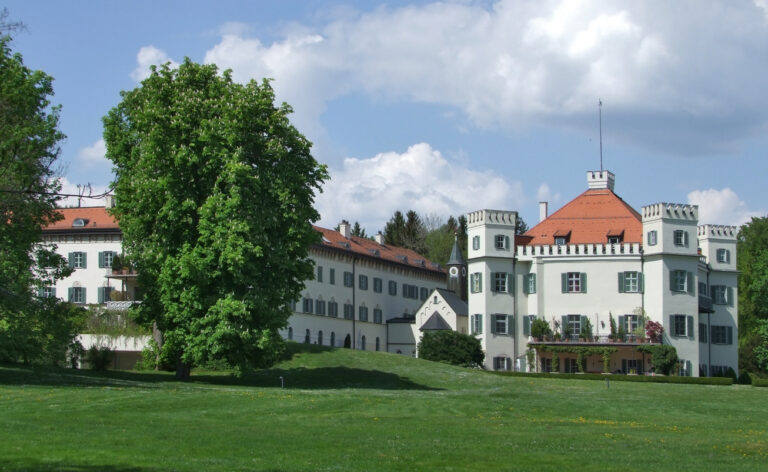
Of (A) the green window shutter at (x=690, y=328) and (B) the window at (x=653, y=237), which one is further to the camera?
(B) the window at (x=653, y=237)

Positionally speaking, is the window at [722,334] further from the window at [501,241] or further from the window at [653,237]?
the window at [501,241]

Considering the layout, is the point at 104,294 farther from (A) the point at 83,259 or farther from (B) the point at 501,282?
(B) the point at 501,282

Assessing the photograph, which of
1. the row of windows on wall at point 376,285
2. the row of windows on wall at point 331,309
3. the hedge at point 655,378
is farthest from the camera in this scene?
the row of windows on wall at point 376,285

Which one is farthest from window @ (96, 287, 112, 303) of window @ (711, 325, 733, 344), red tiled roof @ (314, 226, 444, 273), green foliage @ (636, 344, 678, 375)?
window @ (711, 325, 733, 344)

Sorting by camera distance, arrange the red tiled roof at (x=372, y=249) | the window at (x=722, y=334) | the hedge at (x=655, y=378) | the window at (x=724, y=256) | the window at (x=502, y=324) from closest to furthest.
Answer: the hedge at (x=655, y=378)
the window at (x=502, y=324)
the window at (x=722, y=334)
the window at (x=724, y=256)
the red tiled roof at (x=372, y=249)

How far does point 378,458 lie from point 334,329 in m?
68.4

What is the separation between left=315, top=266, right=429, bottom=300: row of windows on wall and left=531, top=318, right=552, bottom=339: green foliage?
20.9 m

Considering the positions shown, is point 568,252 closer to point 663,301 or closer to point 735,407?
point 663,301

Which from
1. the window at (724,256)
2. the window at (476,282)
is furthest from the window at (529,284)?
the window at (724,256)

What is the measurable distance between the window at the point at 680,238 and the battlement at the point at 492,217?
12612 mm

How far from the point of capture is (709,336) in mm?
77562

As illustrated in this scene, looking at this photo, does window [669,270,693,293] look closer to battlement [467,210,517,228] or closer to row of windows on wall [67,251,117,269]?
battlement [467,210,517,228]

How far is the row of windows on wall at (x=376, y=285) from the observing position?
294 feet

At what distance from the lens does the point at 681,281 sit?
73.7m
